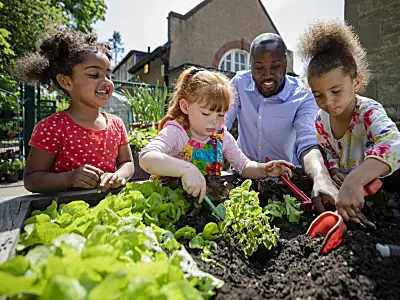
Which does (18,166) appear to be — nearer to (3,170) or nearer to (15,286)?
(3,170)

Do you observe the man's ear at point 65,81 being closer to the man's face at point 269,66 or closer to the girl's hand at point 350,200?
the man's face at point 269,66

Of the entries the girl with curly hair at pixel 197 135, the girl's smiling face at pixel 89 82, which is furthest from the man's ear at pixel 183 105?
the girl's smiling face at pixel 89 82

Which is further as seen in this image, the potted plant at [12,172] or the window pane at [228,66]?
the window pane at [228,66]

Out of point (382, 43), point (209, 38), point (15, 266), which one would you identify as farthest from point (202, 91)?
point (209, 38)

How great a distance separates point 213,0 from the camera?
46.6 feet

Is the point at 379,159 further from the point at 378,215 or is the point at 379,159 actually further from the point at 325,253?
the point at 325,253

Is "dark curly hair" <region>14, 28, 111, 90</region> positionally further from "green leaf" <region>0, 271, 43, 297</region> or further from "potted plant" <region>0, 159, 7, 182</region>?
"potted plant" <region>0, 159, 7, 182</region>

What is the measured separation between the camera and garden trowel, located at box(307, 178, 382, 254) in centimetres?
99

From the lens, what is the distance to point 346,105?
60.0 inches

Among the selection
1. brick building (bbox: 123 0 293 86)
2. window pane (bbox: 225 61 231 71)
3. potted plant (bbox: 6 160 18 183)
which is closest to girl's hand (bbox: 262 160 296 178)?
potted plant (bbox: 6 160 18 183)

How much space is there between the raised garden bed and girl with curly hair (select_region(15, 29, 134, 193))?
30cm

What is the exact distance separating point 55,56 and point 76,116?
377mm

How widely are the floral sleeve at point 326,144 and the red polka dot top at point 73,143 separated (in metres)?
1.23

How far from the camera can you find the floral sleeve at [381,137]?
124 centimetres
